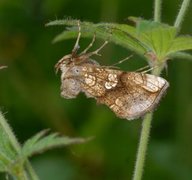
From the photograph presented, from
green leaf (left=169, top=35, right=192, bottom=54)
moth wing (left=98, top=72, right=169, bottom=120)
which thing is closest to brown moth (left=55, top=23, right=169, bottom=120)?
moth wing (left=98, top=72, right=169, bottom=120)

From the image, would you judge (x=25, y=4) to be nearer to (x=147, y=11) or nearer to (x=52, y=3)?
(x=52, y=3)

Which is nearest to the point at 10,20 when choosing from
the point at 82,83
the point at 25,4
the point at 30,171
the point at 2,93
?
the point at 25,4

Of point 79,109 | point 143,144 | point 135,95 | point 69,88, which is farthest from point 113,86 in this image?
point 79,109

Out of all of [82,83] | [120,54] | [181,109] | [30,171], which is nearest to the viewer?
[30,171]

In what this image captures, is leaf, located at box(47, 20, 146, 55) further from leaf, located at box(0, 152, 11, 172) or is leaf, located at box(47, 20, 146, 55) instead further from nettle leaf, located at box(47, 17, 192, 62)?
leaf, located at box(0, 152, 11, 172)

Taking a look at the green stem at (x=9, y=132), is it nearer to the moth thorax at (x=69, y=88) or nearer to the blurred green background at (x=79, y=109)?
the moth thorax at (x=69, y=88)
